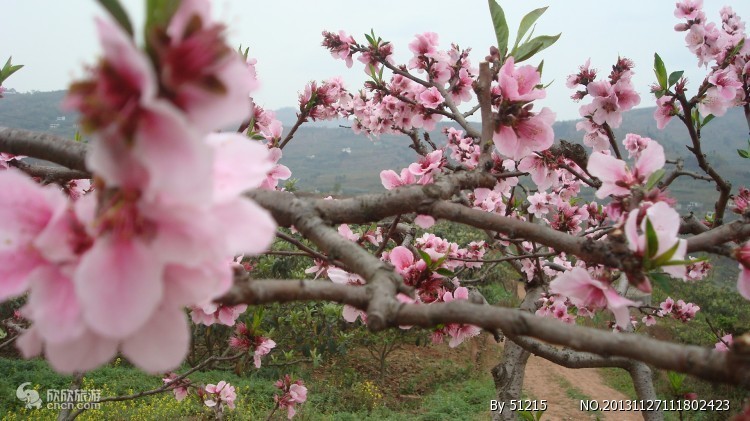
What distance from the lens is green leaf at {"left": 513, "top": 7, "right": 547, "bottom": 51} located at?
1.54 meters

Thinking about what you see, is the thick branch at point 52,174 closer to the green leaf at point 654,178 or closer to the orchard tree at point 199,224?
the orchard tree at point 199,224

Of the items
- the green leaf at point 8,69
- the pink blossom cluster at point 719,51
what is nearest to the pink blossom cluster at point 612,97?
the pink blossom cluster at point 719,51

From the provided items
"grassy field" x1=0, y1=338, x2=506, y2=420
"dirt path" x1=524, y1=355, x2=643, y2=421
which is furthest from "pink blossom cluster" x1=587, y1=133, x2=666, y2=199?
"dirt path" x1=524, y1=355, x2=643, y2=421

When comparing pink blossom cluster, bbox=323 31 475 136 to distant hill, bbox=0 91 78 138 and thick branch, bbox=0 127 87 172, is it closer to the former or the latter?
thick branch, bbox=0 127 87 172

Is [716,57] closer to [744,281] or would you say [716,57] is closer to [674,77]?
[674,77]

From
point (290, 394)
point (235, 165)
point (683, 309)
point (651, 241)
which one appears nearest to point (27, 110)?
point (290, 394)

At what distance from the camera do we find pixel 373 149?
98.7 m

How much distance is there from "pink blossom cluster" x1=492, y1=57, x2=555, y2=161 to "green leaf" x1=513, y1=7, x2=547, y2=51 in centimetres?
35

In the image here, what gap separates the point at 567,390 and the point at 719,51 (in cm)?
690

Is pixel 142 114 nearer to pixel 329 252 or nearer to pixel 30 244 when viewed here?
pixel 30 244

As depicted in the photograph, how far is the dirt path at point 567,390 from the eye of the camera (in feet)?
24.6

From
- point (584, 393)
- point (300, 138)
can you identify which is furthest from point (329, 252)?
point (300, 138)

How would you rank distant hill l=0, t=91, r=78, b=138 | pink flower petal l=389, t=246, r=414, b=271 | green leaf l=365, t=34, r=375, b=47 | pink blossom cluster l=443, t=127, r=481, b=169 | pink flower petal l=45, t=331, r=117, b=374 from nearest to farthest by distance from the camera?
pink flower petal l=45, t=331, r=117, b=374, pink flower petal l=389, t=246, r=414, b=271, green leaf l=365, t=34, r=375, b=47, pink blossom cluster l=443, t=127, r=481, b=169, distant hill l=0, t=91, r=78, b=138

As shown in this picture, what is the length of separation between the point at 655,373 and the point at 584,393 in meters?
1.63
